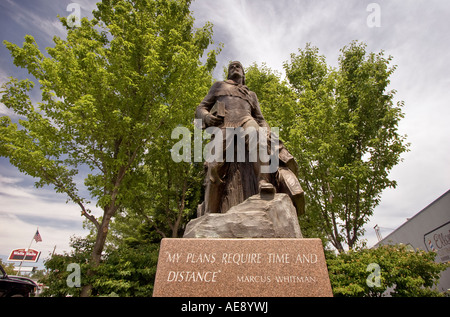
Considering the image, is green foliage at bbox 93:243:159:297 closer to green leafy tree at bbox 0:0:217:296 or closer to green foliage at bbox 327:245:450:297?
green leafy tree at bbox 0:0:217:296

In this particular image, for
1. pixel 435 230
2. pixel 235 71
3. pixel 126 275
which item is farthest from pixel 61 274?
pixel 435 230

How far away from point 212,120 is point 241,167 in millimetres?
1030

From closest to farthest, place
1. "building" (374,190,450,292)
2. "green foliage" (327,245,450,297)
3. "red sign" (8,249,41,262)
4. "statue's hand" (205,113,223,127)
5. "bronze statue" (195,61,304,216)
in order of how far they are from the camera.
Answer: "bronze statue" (195,61,304,216) < "statue's hand" (205,113,223,127) < "green foliage" (327,245,450,297) < "building" (374,190,450,292) < "red sign" (8,249,41,262)

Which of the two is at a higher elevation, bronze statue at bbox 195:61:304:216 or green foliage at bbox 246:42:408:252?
green foliage at bbox 246:42:408:252

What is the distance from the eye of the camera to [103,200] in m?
8.96

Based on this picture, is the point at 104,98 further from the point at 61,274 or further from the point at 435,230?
the point at 435,230

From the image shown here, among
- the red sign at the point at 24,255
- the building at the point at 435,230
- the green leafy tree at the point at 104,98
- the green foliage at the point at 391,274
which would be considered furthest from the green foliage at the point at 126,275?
the red sign at the point at 24,255

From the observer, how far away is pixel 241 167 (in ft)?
14.2

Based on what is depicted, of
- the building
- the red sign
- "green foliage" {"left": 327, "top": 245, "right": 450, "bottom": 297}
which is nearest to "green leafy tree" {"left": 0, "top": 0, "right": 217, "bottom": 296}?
"green foliage" {"left": 327, "top": 245, "right": 450, "bottom": 297}

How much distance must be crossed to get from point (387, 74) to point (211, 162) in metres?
11.6

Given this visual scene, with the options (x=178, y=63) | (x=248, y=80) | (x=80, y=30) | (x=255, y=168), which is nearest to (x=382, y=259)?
(x=255, y=168)

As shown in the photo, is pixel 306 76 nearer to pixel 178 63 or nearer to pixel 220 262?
pixel 178 63

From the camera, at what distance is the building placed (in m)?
10.7

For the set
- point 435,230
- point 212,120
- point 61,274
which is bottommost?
point 61,274
